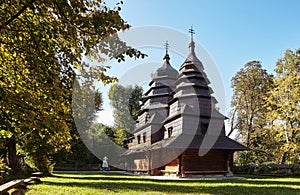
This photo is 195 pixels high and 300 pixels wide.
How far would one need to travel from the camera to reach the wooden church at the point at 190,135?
21.7 meters

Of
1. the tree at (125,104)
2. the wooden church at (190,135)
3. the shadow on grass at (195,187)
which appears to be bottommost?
the shadow on grass at (195,187)

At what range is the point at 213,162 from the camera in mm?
22812

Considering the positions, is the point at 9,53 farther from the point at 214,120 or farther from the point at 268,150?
the point at 268,150

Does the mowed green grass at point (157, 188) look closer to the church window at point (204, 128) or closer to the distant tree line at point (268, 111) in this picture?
the church window at point (204, 128)

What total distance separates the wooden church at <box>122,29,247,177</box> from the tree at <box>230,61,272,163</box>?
1060cm

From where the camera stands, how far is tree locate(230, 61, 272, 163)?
1332 inches

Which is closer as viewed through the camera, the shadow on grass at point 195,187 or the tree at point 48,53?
the tree at point 48,53

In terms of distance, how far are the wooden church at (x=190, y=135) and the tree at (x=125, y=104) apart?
24.1 metres

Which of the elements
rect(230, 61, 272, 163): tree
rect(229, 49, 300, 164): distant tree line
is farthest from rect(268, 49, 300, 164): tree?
rect(230, 61, 272, 163): tree

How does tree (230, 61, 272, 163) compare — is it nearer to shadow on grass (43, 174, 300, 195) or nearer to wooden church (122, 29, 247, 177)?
wooden church (122, 29, 247, 177)

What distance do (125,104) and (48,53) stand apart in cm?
4958

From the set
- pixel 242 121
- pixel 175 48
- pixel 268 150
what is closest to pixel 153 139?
pixel 175 48

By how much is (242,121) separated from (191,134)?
53.2 ft

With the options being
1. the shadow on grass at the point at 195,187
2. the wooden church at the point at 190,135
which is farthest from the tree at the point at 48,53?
the wooden church at the point at 190,135
